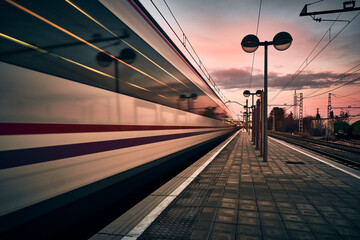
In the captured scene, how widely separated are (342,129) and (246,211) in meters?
38.0

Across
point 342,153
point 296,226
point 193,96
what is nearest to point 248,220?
point 296,226

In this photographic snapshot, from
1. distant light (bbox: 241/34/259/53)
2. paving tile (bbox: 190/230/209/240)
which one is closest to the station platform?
paving tile (bbox: 190/230/209/240)

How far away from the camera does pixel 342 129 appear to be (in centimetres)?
3170

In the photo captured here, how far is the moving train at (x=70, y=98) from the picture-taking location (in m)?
1.62

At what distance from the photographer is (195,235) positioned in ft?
7.77

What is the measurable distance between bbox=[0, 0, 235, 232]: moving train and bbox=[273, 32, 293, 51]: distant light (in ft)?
16.3

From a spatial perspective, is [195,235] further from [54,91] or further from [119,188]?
[54,91]

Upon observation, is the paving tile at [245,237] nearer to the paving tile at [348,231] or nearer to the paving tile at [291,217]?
the paving tile at [291,217]

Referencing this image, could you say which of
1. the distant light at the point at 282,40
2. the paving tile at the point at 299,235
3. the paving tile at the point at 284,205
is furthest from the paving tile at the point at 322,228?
the distant light at the point at 282,40

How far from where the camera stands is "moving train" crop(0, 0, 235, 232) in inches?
63.7

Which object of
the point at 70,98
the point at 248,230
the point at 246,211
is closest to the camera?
the point at 70,98

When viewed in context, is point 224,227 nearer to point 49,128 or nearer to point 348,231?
point 348,231

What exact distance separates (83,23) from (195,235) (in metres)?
2.77

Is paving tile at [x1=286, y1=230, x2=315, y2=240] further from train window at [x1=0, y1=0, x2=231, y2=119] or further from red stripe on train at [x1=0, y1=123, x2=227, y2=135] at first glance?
train window at [x1=0, y1=0, x2=231, y2=119]
